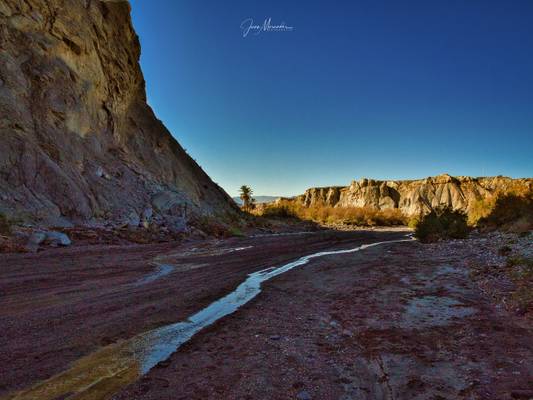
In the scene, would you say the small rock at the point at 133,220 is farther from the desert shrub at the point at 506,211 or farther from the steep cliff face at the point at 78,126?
the desert shrub at the point at 506,211

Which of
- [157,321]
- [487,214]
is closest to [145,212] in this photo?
[157,321]

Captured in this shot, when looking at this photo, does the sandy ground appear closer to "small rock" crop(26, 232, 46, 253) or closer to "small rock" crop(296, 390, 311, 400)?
"small rock" crop(296, 390, 311, 400)

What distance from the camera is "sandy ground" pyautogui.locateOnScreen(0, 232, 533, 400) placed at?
3.25 meters

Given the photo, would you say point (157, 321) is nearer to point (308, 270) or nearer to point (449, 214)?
point (308, 270)

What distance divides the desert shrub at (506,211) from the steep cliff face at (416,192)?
225 feet

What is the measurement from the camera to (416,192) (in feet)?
354

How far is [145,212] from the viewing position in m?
20.0

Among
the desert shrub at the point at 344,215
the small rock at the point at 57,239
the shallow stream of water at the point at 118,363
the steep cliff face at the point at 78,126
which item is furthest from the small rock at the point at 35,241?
the desert shrub at the point at 344,215

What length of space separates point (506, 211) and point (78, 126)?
3126 cm

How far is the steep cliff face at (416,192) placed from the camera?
102 m

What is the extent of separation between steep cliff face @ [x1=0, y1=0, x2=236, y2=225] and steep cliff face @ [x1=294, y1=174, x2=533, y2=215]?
251ft

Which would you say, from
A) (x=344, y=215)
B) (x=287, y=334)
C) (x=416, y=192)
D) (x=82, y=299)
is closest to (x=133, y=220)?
(x=82, y=299)

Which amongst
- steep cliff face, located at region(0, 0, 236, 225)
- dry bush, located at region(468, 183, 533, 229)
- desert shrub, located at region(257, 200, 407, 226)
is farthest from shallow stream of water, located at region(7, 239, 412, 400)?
desert shrub, located at region(257, 200, 407, 226)

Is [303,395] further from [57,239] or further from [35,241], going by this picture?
[57,239]
